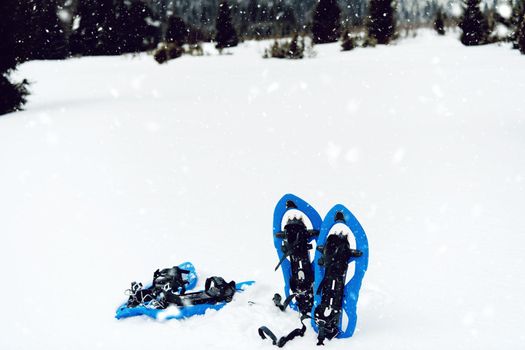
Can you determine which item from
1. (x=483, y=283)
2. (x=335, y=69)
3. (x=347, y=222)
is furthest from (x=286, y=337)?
(x=335, y=69)

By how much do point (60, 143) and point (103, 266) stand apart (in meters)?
6.06

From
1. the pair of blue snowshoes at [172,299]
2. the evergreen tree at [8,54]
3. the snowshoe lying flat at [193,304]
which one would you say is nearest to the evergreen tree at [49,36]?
the evergreen tree at [8,54]

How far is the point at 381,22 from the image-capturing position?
94.1ft

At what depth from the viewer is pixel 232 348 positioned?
3.85 meters

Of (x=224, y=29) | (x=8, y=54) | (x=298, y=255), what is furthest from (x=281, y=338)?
(x=224, y=29)

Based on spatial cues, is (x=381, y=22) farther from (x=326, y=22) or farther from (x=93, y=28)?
(x=93, y=28)

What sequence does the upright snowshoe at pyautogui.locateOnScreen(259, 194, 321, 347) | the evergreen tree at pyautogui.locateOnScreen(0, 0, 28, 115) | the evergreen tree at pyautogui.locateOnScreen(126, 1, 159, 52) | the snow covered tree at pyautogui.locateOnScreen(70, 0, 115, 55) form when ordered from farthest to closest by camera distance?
the evergreen tree at pyautogui.locateOnScreen(126, 1, 159, 52) → the snow covered tree at pyautogui.locateOnScreen(70, 0, 115, 55) → the evergreen tree at pyautogui.locateOnScreen(0, 0, 28, 115) → the upright snowshoe at pyautogui.locateOnScreen(259, 194, 321, 347)

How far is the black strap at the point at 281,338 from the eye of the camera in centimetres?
380

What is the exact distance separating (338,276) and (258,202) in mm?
3354

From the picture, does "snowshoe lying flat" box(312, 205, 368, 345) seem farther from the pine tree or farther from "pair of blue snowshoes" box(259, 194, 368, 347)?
the pine tree

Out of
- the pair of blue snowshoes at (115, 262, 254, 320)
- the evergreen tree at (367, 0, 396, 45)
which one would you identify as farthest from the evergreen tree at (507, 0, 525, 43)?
the pair of blue snowshoes at (115, 262, 254, 320)

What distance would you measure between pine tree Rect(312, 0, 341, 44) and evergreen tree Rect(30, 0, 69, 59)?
18.6 metres

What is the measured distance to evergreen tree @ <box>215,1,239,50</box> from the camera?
3078 centimetres

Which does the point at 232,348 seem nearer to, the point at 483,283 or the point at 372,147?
the point at 483,283
